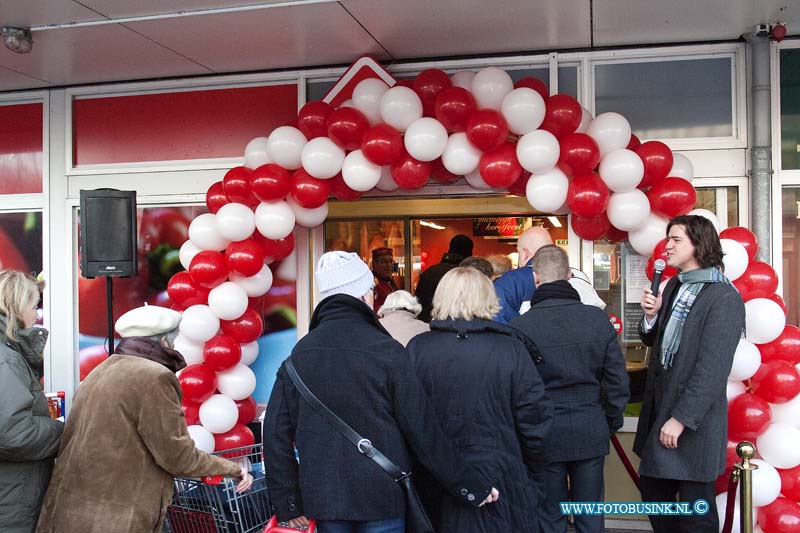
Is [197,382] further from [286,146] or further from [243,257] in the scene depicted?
[286,146]

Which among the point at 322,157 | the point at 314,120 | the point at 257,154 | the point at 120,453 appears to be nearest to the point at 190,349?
the point at 257,154

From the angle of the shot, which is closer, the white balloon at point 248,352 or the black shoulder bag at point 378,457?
the black shoulder bag at point 378,457

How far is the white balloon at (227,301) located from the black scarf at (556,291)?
2002 mm

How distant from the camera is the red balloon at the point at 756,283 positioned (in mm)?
3662

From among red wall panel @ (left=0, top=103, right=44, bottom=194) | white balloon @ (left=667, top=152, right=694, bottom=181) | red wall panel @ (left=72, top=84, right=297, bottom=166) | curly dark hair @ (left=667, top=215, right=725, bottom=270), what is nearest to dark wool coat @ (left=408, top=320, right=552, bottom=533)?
curly dark hair @ (left=667, top=215, right=725, bottom=270)

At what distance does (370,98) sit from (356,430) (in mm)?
2505

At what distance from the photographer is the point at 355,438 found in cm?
226

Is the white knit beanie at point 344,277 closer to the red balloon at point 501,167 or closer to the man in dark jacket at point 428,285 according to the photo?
the red balloon at point 501,167

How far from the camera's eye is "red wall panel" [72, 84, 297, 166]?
527 cm

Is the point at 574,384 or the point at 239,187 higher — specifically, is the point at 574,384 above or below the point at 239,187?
below

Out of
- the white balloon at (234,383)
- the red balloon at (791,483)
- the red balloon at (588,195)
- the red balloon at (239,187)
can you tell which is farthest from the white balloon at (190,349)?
the red balloon at (791,483)

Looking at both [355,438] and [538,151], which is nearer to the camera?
[355,438]

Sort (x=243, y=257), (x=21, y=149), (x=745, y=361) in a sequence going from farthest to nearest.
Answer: (x=21, y=149)
(x=243, y=257)
(x=745, y=361)

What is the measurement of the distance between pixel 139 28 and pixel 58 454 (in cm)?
283
